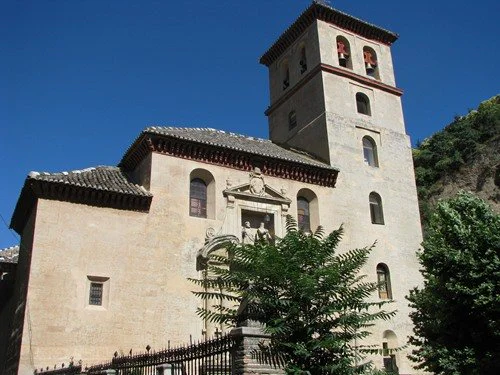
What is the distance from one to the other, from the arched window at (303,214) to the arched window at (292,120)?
6.39 meters

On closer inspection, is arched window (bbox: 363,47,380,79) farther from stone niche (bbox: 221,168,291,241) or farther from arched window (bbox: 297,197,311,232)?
stone niche (bbox: 221,168,291,241)

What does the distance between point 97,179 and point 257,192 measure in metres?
6.21

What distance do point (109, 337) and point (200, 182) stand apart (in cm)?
692

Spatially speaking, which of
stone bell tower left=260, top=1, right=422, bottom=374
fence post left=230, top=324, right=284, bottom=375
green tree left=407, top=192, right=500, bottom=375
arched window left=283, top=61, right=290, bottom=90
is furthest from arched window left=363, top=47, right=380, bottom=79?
fence post left=230, top=324, right=284, bottom=375

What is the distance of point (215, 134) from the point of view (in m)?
24.2

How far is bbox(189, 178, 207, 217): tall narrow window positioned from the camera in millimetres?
20497

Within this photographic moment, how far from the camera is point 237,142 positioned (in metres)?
23.6

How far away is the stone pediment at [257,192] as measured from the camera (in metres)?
21.1

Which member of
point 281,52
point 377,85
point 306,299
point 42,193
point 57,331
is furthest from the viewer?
point 281,52

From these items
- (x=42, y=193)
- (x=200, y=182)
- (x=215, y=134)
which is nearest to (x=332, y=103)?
(x=215, y=134)

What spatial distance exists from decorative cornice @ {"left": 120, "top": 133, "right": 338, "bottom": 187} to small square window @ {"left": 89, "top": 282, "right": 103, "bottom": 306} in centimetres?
540

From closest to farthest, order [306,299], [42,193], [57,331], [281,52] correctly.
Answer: [306,299] < [57,331] < [42,193] < [281,52]

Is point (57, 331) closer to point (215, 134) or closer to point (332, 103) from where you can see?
point (215, 134)

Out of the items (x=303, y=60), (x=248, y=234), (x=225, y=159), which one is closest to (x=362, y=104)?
(x=303, y=60)
